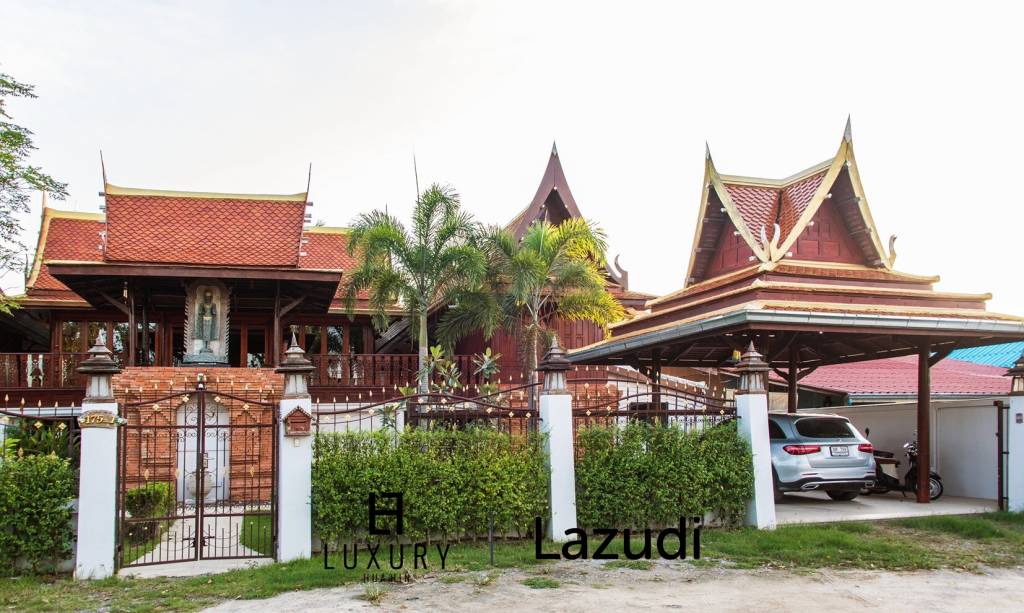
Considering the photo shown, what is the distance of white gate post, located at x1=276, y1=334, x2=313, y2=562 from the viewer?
8.73 metres

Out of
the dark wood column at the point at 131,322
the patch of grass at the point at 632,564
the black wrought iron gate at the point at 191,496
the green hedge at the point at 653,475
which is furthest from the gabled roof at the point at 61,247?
the patch of grass at the point at 632,564

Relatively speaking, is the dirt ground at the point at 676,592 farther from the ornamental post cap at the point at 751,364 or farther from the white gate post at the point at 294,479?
the ornamental post cap at the point at 751,364

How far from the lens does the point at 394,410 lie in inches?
376

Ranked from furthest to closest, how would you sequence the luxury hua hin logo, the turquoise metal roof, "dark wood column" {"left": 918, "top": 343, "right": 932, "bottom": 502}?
1. the turquoise metal roof
2. "dark wood column" {"left": 918, "top": 343, "right": 932, "bottom": 502}
3. the luxury hua hin logo

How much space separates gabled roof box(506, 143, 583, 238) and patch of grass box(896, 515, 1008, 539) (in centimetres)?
1280

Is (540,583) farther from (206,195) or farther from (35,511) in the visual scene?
(206,195)

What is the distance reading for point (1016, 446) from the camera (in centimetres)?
1198

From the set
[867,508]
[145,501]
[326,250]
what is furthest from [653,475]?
[326,250]

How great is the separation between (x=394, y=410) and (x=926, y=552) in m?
5.74

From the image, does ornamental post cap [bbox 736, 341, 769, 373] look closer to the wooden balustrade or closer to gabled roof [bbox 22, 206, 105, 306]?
the wooden balustrade

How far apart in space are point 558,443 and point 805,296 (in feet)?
15.8

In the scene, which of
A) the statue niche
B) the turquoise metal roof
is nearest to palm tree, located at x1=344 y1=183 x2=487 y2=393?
the statue niche

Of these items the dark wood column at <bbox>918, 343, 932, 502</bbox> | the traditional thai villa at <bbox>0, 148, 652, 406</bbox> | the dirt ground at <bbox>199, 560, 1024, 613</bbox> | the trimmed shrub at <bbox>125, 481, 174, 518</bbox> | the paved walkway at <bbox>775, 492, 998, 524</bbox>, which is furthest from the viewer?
the traditional thai villa at <bbox>0, 148, 652, 406</bbox>

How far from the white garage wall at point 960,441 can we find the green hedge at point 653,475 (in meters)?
5.20
